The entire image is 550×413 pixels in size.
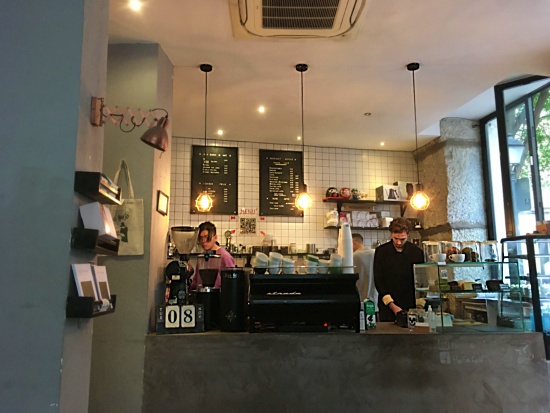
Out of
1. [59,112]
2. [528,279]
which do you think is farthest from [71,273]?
[528,279]

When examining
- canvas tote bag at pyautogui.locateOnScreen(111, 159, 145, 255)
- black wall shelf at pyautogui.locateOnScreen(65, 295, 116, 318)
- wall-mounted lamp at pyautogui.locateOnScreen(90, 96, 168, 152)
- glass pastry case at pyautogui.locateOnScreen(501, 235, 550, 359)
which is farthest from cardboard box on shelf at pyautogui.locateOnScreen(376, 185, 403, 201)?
black wall shelf at pyautogui.locateOnScreen(65, 295, 116, 318)

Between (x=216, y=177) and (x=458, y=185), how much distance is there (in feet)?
10.3

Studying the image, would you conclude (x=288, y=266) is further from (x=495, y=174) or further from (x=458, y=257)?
(x=495, y=174)

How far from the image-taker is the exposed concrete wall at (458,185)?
19.0ft

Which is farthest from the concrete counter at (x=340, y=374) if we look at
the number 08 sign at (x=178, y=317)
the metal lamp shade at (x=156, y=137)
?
the metal lamp shade at (x=156, y=137)

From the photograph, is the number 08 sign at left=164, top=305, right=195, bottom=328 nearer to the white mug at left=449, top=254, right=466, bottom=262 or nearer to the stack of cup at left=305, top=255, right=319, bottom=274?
the stack of cup at left=305, top=255, right=319, bottom=274

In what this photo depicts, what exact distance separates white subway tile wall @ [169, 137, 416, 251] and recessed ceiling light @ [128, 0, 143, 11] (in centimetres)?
300

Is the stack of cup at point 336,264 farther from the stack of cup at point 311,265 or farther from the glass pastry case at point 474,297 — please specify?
the glass pastry case at point 474,297

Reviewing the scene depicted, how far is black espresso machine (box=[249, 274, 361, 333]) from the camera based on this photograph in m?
2.96

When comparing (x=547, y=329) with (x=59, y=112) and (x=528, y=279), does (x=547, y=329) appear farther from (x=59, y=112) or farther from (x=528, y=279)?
(x=59, y=112)

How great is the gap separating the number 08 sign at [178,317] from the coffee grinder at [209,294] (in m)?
0.13

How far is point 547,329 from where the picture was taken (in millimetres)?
3113

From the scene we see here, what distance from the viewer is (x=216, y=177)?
6.14m

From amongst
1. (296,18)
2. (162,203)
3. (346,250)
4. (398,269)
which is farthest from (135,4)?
(398,269)
